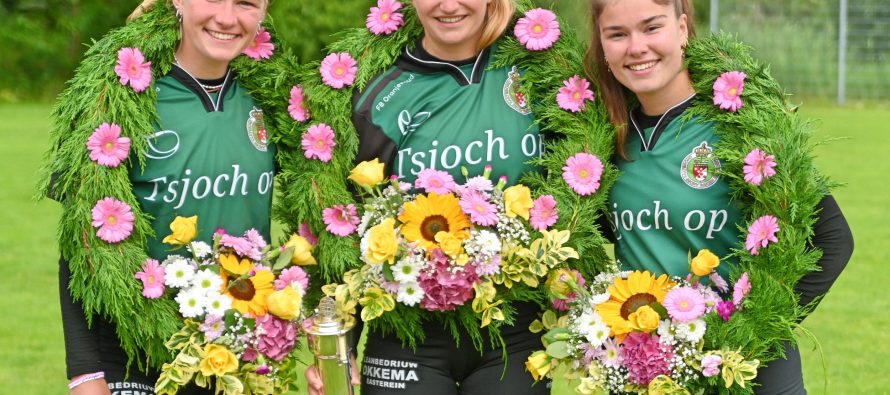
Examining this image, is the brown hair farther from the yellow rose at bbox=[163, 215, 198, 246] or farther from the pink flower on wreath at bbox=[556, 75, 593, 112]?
the yellow rose at bbox=[163, 215, 198, 246]

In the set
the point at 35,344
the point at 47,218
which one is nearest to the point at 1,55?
the point at 47,218

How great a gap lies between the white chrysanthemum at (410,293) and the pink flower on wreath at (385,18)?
974mm

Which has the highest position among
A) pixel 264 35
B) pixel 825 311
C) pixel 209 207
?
pixel 264 35

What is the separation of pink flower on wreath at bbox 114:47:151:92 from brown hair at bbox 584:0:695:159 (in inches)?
59.8

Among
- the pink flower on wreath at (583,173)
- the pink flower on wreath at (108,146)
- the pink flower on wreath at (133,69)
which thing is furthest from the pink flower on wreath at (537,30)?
the pink flower on wreath at (108,146)

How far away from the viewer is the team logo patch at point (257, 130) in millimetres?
4262

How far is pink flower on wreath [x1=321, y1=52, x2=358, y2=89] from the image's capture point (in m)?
4.31

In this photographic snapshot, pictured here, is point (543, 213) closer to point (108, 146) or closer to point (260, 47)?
point (260, 47)

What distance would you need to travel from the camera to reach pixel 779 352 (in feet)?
12.8

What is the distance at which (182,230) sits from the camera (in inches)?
156

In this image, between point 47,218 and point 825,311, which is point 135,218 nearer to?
point 825,311

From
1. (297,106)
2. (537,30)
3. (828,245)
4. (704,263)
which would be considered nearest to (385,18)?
(297,106)

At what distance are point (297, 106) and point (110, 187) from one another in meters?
0.74

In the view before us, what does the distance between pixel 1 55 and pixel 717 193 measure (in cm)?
2247
